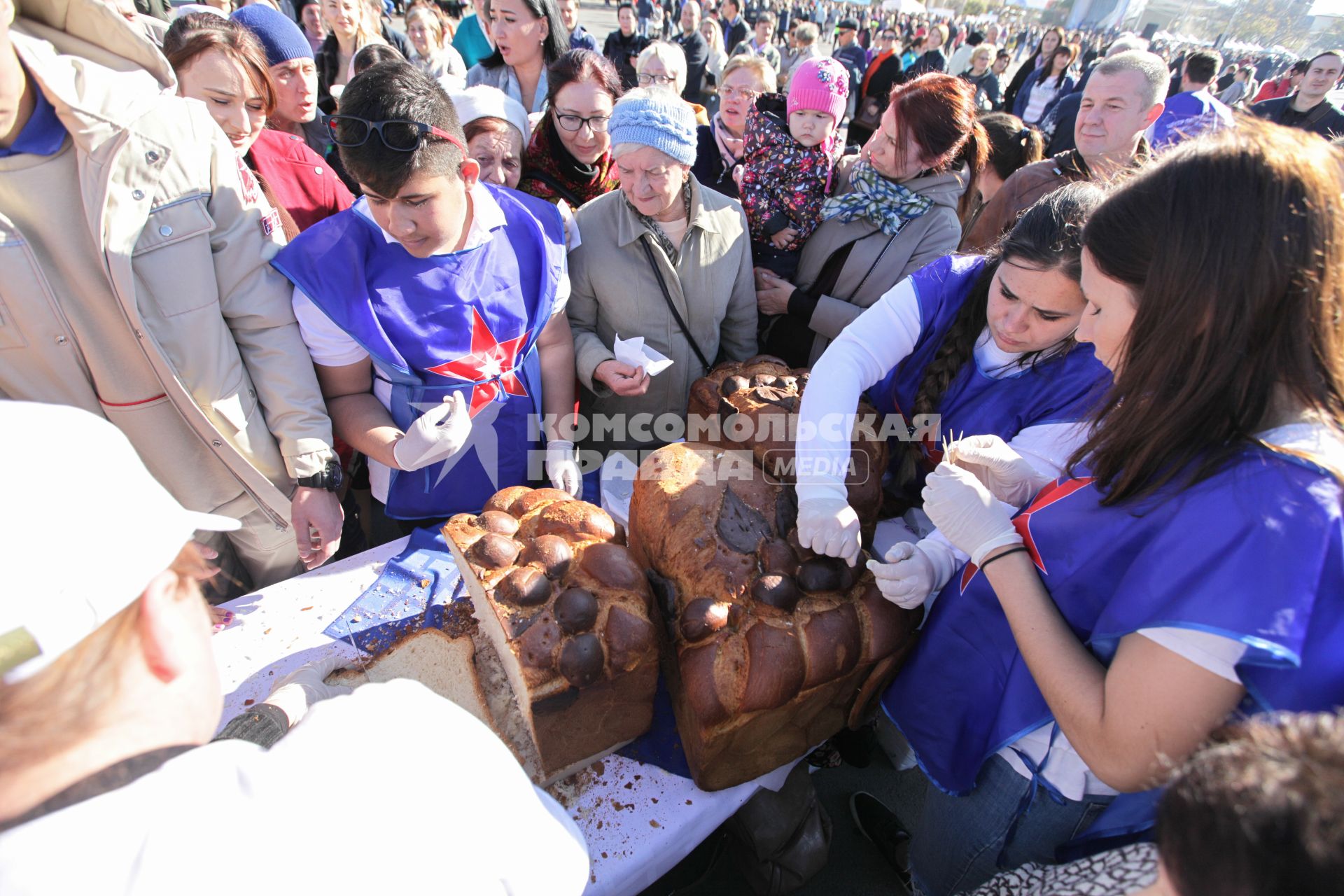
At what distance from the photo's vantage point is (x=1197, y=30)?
150 ft

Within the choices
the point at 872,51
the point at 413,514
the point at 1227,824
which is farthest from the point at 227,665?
the point at 872,51

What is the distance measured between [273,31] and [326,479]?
7.70ft

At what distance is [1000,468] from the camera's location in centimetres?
164

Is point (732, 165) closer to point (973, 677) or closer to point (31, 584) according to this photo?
point (973, 677)

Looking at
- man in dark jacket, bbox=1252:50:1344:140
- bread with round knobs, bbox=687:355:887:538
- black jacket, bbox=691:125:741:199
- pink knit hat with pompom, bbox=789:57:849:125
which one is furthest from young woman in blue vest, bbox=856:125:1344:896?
man in dark jacket, bbox=1252:50:1344:140

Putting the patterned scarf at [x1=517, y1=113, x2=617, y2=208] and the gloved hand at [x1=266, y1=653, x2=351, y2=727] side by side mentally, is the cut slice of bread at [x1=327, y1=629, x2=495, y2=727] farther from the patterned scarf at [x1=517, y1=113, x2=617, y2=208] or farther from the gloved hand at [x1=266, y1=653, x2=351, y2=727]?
the patterned scarf at [x1=517, y1=113, x2=617, y2=208]

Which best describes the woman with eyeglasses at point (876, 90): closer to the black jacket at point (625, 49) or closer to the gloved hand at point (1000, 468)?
the black jacket at point (625, 49)

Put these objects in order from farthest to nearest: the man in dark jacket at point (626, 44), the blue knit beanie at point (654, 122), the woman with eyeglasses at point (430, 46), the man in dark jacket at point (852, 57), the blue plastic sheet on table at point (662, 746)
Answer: the man in dark jacket at point (852, 57) < the man in dark jacket at point (626, 44) < the woman with eyeglasses at point (430, 46) < the blue knit beanie at point (654, 122) < the blue plastic sheet on table at point (662, 746)

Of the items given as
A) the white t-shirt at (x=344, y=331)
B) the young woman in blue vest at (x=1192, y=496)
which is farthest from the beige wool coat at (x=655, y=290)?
the young woman in blue vest at (x=1192, y=496)

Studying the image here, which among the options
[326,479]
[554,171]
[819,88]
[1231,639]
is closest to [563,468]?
[326,479]

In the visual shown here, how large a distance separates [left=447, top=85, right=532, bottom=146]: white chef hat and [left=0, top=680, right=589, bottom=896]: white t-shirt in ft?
8.52

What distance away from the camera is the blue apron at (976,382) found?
Answer: 5.69 feet

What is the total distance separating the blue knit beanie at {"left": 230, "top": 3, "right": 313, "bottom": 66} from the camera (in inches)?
115

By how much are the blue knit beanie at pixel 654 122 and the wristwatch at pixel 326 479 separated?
5.00 ft
